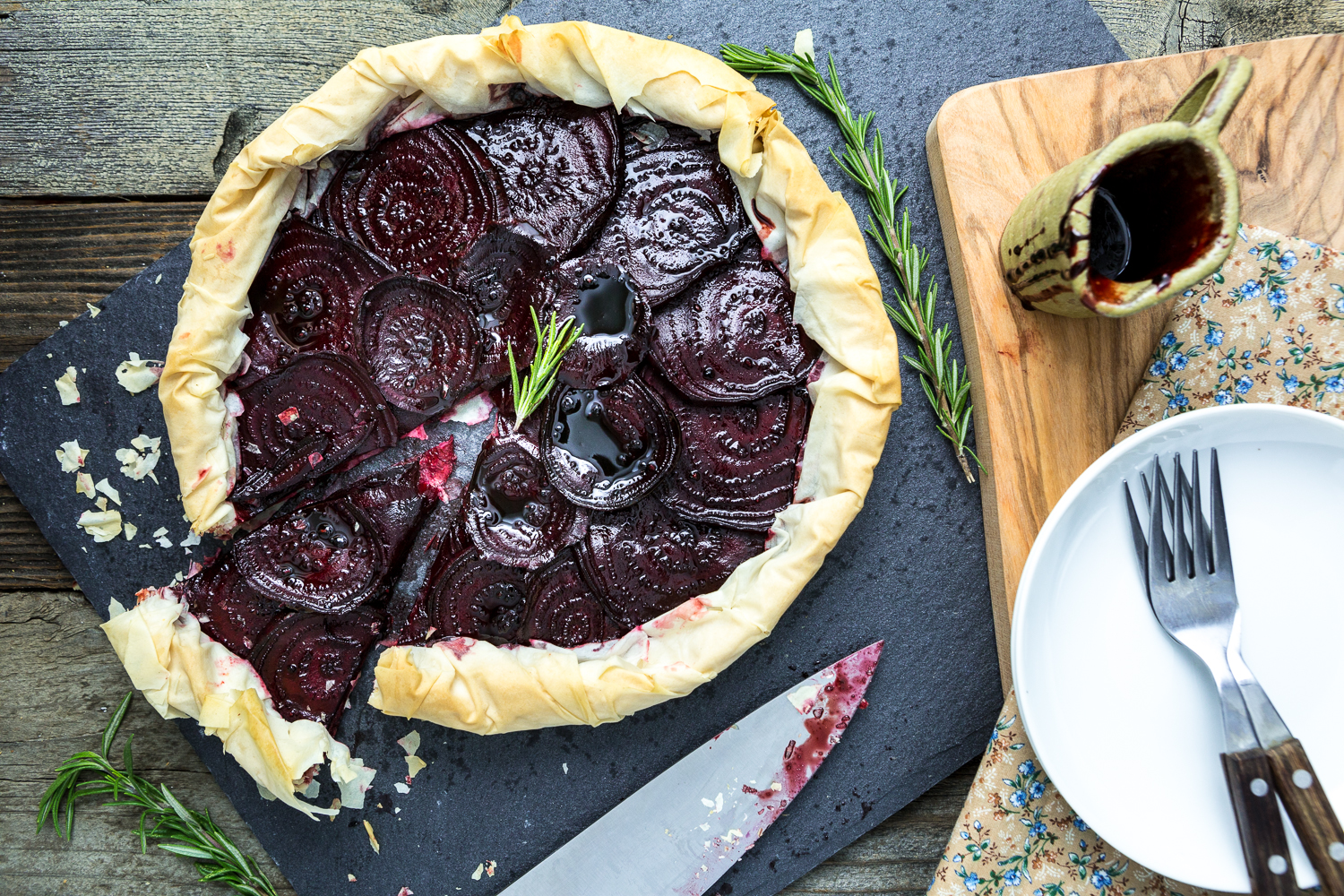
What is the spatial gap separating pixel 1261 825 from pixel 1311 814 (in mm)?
117

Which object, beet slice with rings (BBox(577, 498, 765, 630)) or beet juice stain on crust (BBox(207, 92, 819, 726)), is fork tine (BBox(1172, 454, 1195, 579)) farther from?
beet slice with rings (BBox(577, 498, 765, 630))

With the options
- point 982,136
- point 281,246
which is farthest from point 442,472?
point 982,136

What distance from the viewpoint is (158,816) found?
8.35 ft

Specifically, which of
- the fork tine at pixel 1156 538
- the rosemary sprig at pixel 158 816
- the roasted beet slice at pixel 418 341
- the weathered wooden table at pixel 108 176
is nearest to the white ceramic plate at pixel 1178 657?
the fork tine at pixel 1156 538

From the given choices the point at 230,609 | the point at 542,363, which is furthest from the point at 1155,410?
the point at 230,609

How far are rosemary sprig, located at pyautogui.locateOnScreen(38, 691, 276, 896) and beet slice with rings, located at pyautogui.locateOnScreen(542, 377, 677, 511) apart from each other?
1.64 m

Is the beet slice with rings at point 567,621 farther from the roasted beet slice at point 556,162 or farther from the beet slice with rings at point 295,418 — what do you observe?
the roasted beet slice at point 556,162

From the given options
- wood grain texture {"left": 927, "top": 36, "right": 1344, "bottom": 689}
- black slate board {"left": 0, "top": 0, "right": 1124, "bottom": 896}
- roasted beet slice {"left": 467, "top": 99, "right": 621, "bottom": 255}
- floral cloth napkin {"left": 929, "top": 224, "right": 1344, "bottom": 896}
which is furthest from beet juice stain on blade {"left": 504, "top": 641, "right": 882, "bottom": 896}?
roasted beet slice {"left": 467, "top": 99, "right": 621, "bottom": 255}

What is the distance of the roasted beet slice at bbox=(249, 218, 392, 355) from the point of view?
2.27 metres

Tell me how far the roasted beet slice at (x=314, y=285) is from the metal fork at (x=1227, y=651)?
223 centimetres

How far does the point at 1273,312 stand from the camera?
6.76 feet

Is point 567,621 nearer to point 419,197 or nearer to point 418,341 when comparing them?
point 418,341

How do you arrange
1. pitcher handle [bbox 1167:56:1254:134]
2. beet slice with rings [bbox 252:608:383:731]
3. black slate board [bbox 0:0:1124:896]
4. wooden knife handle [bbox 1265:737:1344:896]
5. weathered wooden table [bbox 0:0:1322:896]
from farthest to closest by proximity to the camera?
weathered wooden table [bbox 0:0:1322:896] → black slate board [bbox 0:0:1124:896] → beet slice with rings [bbox 252:608:383:731] → wooden knife handle [bbox 1265:737:1344:896] → pitcher handle [bbox 1167:56:1254:134]

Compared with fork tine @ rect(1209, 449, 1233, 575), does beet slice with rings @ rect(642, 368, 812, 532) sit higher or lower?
lower
